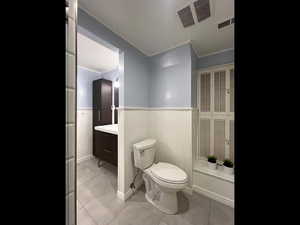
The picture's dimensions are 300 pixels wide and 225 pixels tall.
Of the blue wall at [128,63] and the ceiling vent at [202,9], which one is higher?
the ceiling vent at [202,9]

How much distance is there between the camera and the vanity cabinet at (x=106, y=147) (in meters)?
1.94

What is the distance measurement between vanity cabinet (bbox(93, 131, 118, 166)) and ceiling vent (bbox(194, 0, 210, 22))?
6.41ft

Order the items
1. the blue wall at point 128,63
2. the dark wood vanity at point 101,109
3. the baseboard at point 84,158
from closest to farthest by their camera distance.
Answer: the blue wall at point 128,63
the dark wood vanity at point 101,109
the baseboard at point 84,158

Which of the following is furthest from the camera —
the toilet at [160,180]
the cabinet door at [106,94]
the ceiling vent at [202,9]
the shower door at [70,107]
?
the cabinet door at [106,94]

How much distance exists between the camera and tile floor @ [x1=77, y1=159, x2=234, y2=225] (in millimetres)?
1180

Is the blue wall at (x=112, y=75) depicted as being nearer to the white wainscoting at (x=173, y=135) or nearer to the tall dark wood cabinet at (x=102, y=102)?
the tall dark wood cabinet at (x=102, y=102)

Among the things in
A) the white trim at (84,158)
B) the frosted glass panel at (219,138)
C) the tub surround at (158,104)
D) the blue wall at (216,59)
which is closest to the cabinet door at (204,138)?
the frosted glass panel at (219,138)

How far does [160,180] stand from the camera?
1292mm

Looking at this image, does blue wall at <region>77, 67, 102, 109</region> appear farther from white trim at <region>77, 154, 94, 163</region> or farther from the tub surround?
the tub surround

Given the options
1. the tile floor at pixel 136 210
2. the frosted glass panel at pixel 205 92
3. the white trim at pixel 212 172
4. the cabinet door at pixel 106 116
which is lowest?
the tile floor at pixel 136 210

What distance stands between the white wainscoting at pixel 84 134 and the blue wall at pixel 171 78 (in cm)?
169

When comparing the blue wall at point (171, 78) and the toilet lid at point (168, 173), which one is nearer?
the toilet lid at point (168, 173)
